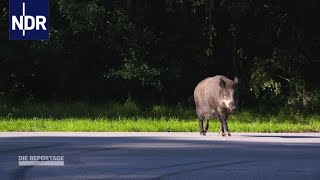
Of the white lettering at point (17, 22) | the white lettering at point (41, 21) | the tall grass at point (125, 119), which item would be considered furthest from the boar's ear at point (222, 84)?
the white lettering at point (41, 21)

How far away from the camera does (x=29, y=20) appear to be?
3012cm

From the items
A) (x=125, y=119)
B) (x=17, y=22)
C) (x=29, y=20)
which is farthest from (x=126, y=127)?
(x=17, y=22)

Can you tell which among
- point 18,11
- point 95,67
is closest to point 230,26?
point 95,67

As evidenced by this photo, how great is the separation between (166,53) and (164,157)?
20.6 metres

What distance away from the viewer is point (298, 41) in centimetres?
3391

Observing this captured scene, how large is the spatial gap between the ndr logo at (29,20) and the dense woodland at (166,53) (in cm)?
36

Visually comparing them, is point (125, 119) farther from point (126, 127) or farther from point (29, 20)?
point (29, 20)

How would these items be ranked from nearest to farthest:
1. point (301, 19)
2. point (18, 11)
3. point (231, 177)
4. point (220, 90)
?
1. point (231, 177)
2. point (220, 90)
3. point (18, 11)
4. point (301, 19)

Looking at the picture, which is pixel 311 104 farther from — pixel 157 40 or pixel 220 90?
pixel 220 90

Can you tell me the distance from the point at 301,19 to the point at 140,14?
6.96 meters

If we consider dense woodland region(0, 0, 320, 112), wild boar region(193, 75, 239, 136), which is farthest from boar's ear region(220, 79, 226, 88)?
dense woodland region(0, 0, 320, 112)

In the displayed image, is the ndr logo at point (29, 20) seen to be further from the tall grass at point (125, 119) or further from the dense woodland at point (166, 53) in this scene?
the tall grass at point (125, 119)

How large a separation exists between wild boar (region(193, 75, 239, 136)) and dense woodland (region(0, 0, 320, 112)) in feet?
37.8

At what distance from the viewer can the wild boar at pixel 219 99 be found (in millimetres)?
18923
